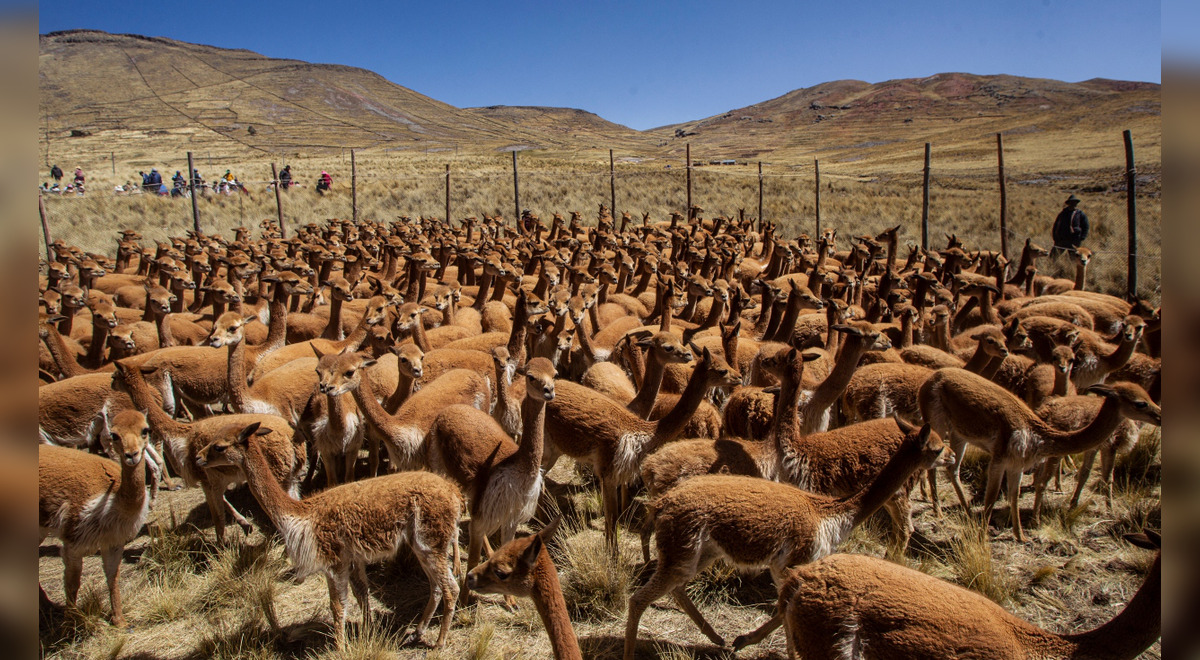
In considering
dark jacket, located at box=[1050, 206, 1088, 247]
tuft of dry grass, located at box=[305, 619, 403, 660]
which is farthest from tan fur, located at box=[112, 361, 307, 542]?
dark jacket, located at box=[1050, 206, 1088, 247]

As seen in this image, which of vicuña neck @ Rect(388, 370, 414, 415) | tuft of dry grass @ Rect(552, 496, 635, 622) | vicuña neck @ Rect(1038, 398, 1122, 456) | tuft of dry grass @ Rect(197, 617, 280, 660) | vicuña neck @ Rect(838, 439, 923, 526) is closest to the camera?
vicuña neck @ Rect(838, 439, 923, 526)

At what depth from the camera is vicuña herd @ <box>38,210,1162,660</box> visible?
370 centimetres

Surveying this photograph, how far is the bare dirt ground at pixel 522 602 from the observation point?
4703mm

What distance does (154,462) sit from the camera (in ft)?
19.0

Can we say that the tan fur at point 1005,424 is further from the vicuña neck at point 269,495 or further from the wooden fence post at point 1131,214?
the wooden fence post at point 1131,214

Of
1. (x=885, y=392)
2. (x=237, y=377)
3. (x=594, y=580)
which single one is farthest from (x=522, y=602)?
(x=885, y=392)

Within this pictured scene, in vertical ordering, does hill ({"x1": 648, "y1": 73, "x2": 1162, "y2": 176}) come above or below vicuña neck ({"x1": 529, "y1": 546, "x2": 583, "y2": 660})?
above

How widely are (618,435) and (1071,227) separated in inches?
669

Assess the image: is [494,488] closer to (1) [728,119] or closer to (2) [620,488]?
(2) [620,488]

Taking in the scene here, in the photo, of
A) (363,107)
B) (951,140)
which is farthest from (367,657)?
(363,107)

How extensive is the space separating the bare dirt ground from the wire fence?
12726 millimetres

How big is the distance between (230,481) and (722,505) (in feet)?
14.5

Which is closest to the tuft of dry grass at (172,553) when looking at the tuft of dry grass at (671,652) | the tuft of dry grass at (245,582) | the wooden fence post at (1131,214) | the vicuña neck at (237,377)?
the tuft of dry grass at (245,582)

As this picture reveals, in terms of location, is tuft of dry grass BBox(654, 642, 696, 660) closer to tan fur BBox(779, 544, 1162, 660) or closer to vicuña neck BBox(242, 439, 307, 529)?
tan fur BBox(779, 544, 1162, 660)
